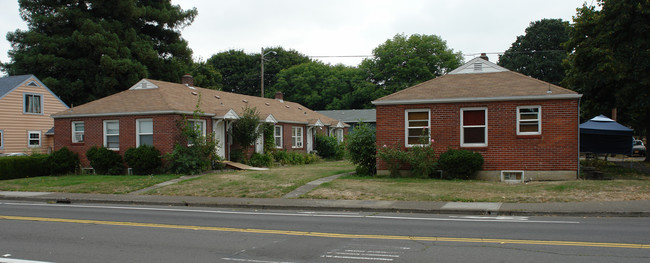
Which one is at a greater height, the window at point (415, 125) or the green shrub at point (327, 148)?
the window at point (415, 125)

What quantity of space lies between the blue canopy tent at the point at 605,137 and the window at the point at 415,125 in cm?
784

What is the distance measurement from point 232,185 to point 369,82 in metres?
47.7

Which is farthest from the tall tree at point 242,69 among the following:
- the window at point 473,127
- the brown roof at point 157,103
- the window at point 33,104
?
the window at point 473,127

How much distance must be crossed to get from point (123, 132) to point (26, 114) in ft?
48.8

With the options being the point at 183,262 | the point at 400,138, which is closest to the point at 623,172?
the point at 400,138

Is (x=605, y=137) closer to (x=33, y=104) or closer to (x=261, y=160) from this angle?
(x=261, y=160)

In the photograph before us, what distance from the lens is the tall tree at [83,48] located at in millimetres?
37094

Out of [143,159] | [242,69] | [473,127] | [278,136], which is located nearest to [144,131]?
[143,159]

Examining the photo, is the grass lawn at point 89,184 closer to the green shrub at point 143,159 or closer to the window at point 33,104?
the green shrub at point 143,159

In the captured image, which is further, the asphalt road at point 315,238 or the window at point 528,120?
the window at point 528,120

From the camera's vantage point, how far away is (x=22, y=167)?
80.0 ft

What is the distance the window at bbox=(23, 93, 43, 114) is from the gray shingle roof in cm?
101

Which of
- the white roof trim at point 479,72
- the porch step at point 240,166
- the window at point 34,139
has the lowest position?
the porch step at point 240,166

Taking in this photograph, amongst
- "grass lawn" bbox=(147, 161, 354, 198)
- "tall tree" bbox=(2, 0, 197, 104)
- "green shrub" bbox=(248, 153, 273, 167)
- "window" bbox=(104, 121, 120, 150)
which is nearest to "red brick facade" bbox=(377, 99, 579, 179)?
"grass lawn" bbox=(147, 161, 354, 198)
